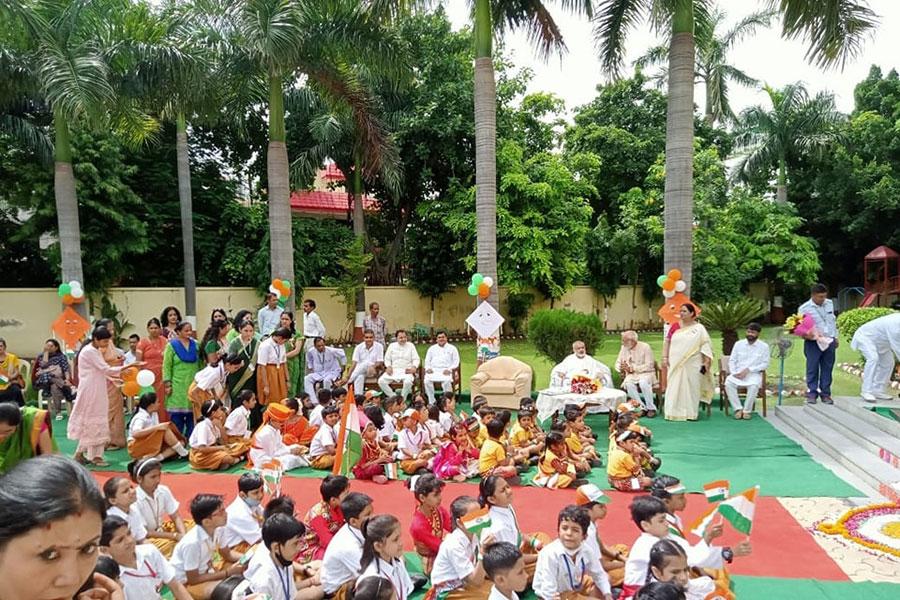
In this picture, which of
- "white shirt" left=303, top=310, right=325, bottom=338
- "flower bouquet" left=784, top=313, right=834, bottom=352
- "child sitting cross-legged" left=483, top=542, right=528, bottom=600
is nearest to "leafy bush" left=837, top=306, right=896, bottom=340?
"flower bouquet" left=784, top=313, right=834, bottom=352

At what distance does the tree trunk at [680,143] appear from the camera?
983 centimetres

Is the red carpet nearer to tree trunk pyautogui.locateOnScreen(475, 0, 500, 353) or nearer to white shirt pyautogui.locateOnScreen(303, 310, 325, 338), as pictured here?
white shirt pyautogui.locateOnScreen(303, 310, 325, 338)

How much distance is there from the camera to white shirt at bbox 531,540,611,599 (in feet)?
12.0

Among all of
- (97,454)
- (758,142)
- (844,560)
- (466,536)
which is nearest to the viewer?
(466,536)

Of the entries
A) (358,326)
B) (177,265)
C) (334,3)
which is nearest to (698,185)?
(358,326)

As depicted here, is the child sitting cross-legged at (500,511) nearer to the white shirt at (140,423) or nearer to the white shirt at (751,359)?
the white shirt at (140,423)

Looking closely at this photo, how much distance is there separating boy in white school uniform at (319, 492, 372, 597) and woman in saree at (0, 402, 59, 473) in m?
1.67

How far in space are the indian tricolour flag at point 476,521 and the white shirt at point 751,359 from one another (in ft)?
22.6

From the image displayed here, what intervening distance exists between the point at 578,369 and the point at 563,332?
2073 millimetres

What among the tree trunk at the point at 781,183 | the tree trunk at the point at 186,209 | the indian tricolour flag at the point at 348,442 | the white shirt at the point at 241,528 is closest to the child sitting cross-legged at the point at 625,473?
the indian tricolour flag at the point at 348,442

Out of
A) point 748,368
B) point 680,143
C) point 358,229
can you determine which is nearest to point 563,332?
point 748,368

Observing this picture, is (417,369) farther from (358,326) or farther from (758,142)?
(758,142)

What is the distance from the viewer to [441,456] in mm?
6910

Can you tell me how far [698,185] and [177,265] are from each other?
674 inches
